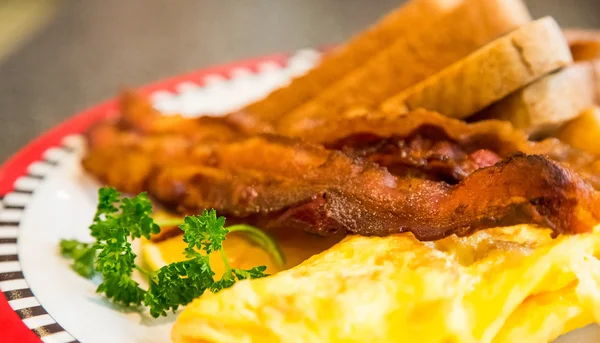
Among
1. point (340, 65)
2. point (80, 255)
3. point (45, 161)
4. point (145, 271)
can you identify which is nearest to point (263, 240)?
point (145, 271)

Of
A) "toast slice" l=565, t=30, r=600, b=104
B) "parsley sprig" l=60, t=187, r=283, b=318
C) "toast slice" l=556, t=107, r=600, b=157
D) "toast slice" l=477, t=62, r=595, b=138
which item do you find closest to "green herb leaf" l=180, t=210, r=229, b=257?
"parsley sprig" l=60, t=187, r=283, b=318

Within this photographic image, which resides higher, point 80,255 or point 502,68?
point 502,68

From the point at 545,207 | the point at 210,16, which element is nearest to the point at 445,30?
the point at 545,207

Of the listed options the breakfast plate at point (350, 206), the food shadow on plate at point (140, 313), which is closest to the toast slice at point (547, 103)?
the breakfast plate at point (350, 206)

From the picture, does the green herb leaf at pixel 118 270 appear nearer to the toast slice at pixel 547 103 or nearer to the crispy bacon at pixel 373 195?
the crispy bacon at pixel 373 195

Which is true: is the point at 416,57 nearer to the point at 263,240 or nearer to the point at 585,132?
the point at 585,132

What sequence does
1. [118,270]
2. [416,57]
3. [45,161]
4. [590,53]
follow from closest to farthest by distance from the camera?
[118,270] → [590,53] → [416,57] → [45,161]

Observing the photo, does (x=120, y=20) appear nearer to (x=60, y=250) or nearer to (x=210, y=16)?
(x=210, y=16)
